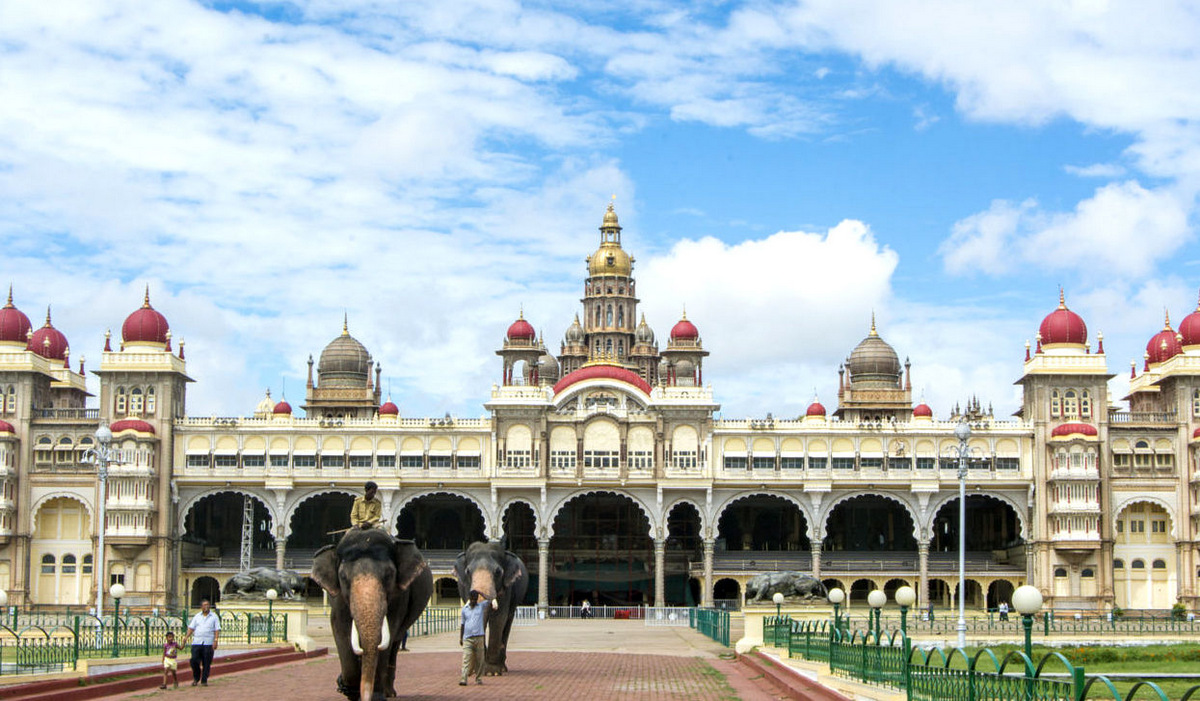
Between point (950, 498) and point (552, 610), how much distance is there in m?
22.9

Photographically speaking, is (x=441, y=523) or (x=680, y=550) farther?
(x=441, y=523)

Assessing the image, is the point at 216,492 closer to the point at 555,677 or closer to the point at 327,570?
the point at 555,677

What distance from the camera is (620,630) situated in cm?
5731

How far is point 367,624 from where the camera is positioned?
19812 millimetres

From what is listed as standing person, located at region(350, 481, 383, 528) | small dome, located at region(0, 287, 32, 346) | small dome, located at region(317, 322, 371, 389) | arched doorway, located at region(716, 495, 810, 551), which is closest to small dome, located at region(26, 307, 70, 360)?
small dome, located at region(0, 287, 32, 346)

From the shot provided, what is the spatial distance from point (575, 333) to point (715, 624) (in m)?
59.6

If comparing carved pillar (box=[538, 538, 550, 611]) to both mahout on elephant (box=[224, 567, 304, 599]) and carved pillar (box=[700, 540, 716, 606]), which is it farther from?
mahout on elephant (box=[224, 567, 304, 599])

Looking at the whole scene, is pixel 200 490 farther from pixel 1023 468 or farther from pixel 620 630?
pixel 1023 468

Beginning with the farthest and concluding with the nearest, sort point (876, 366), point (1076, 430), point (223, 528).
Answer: point (876, 366), point (223, 528), point (1076, 430)

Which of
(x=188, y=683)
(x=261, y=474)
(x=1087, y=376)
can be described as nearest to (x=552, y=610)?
(x=261, y=474)

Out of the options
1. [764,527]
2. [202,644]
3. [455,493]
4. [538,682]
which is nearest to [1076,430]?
[764,527]

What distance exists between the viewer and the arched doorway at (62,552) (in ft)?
269

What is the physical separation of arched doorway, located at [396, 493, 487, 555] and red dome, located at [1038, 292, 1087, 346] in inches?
1358

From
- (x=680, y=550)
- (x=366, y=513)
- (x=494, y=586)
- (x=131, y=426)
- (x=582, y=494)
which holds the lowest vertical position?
(x=680, y=550)
